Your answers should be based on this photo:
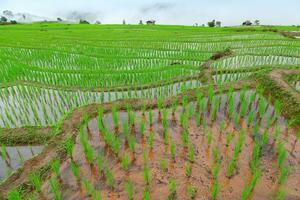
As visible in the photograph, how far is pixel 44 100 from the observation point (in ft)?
19.3

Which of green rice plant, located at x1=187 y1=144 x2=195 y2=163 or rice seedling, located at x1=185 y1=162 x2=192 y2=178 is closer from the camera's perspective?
rice seedling, located at x1=185 y1=162 x2=192 y2=178

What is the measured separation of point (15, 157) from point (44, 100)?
216 centimetres

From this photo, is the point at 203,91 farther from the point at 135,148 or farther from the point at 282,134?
the point at 135,148

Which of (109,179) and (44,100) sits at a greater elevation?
(109,179)

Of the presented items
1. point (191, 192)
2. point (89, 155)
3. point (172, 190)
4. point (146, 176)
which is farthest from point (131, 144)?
point (191, 192)

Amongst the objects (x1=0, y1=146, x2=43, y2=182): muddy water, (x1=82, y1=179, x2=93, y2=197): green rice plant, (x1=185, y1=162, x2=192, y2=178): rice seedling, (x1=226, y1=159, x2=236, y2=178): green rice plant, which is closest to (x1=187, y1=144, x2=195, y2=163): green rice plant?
(x1=185, y1=162, x2=192, y2=178): rice seedling

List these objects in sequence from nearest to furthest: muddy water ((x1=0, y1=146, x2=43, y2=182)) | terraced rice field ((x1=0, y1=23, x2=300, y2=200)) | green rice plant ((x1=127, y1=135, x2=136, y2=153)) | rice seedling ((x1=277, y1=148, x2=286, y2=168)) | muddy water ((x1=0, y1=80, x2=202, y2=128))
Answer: terraced rice field ((x1=0, y1=23, x2=300, y2=200))
rice seedling ((x1=277, y1=148, x2=286, y2=168))
green rice plant ((x1=127, y1=135, x2=136, y2=153))
muddy water ((x1=0, y1=146, x2=43, y2=182))
muddy water ((x1=0, y1=80, x2=202, y2=128))

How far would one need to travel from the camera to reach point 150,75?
7.17 metres

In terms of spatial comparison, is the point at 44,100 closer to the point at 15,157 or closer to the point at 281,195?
the point at 15,157

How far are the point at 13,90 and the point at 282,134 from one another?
5.99 metres

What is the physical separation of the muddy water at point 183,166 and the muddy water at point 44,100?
176cm

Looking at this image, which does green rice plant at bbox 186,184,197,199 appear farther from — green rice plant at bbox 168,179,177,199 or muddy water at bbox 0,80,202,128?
muddy water at bbox 0,80,202,128

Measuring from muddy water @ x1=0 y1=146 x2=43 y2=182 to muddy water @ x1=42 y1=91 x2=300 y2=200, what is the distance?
0.89 metres

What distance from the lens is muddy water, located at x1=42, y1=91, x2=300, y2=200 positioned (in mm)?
2760
